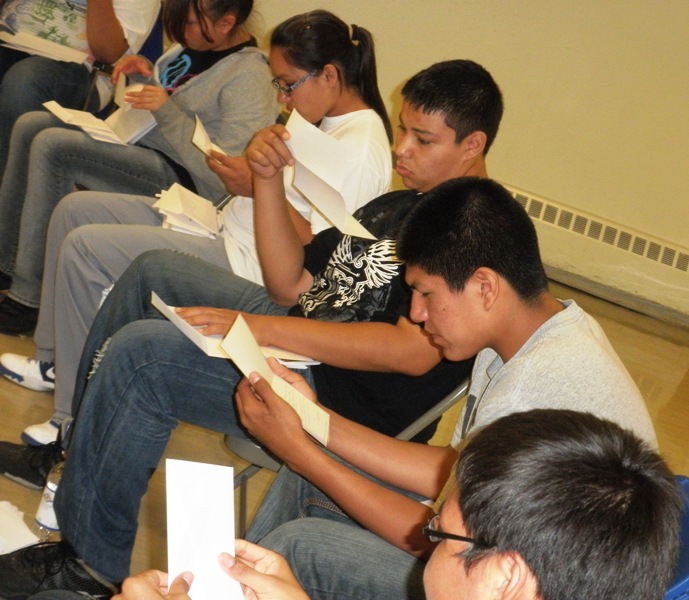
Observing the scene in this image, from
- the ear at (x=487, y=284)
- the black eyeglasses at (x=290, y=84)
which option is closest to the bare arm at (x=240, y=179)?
the black eyeglasses at (x=290, y=84)

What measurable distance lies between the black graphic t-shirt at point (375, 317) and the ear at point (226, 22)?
3.64ft

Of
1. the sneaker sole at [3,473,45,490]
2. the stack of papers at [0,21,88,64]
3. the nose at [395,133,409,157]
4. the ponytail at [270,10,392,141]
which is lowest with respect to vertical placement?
the sneaker sole at [3,473,45,490]

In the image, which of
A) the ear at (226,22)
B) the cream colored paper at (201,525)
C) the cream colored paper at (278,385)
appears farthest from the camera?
the ear at (226,22)

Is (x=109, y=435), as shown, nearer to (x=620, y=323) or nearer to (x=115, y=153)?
(x=115, y=153)

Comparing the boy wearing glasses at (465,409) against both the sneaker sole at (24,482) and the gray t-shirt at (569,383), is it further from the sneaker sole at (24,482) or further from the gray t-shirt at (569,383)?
the sneaker sole at (24,482)

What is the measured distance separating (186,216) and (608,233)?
2.79 meters

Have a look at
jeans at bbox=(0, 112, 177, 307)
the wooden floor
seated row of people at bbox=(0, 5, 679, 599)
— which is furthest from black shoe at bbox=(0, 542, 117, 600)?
jeans at bbox=(0, 112, 177, 307)

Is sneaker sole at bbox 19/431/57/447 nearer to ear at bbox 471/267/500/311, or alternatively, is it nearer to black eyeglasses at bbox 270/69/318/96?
black eyeglasses at bbox 270/69/318/96

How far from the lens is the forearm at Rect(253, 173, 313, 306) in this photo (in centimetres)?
230

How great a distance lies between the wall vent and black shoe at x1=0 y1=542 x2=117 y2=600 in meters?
3.35

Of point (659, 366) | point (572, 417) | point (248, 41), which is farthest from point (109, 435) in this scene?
point (659, 366)

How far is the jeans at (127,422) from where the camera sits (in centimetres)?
191

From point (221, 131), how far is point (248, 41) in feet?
1.21

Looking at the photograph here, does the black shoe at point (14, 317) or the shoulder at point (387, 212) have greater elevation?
the shoulder at point (387, 212)
